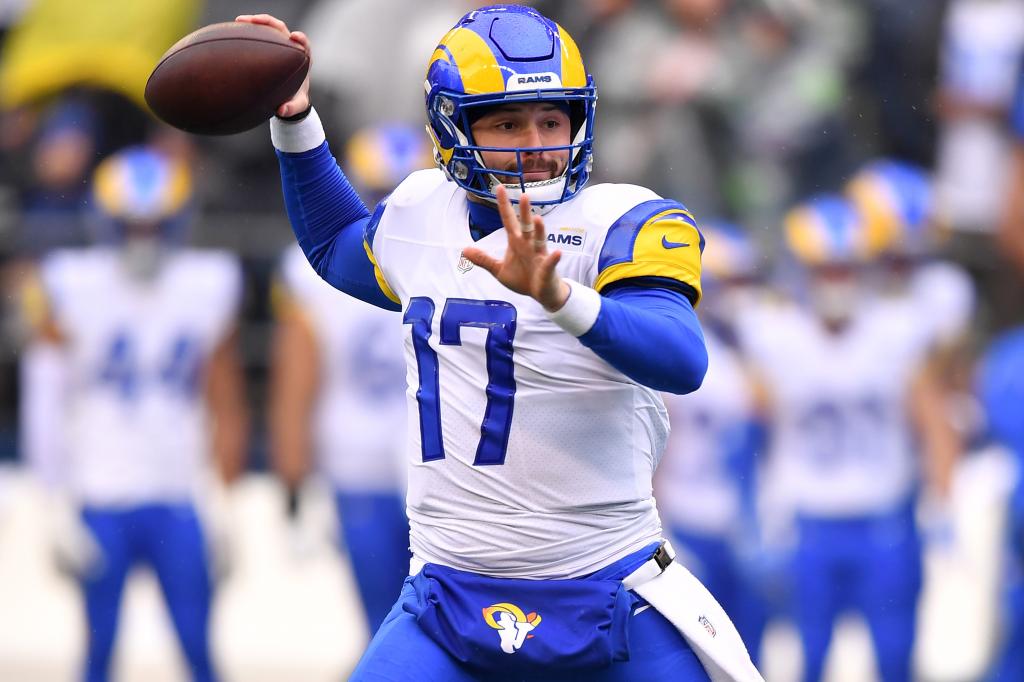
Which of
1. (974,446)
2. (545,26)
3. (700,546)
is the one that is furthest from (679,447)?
(545,26)

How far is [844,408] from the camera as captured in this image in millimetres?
7391

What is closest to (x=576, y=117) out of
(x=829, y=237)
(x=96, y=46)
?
(x=829, y=237)

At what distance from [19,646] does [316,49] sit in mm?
3984

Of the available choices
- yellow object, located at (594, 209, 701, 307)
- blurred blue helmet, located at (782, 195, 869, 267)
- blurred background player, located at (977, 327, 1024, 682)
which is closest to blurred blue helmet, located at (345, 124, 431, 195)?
blurred blue helmet, located at (782, 195, 869, 267)

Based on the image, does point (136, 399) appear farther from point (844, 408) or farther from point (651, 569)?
point (651, 569)

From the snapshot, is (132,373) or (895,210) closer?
(132,373)

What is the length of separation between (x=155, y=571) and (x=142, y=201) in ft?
4.48

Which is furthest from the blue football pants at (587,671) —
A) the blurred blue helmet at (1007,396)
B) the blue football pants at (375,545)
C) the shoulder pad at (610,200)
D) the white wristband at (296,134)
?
the blue football pants at (375,545)

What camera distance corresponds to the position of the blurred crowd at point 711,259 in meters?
7.24

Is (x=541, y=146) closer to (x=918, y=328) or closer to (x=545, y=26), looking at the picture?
(x=545, y=26)

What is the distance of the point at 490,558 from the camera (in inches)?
138

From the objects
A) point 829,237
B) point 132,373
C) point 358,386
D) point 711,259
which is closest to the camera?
point 132,373

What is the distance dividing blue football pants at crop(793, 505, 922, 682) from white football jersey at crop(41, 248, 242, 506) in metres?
2.27

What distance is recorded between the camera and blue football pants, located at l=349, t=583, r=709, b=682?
3.45 meters
